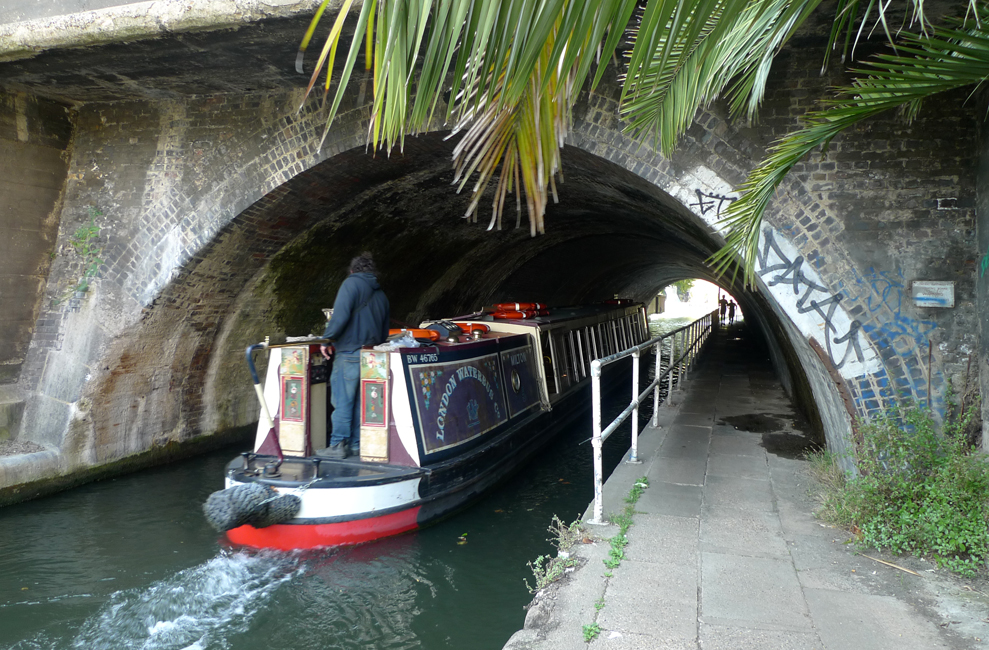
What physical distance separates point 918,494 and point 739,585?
1.44m

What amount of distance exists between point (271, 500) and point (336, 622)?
117 centimetres

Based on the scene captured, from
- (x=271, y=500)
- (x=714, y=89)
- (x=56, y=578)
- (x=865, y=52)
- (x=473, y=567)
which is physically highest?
(x=865, y=52)

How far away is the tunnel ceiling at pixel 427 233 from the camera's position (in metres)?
7.30

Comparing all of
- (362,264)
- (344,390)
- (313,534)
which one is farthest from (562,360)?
(313,534)

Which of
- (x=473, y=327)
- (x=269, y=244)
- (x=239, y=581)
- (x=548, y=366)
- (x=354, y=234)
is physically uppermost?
(x=354, y=234)

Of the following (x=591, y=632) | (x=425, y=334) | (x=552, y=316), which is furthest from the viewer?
(x=552, y=316)

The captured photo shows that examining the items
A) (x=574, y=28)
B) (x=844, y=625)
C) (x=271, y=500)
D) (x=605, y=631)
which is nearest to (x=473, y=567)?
(x=271, y=500)

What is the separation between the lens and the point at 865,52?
199 inches

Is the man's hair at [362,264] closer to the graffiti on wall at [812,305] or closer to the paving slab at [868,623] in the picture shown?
the graffiti on wall at [812,305]

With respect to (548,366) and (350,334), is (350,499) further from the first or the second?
(548,366)

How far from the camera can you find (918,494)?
3.84 m

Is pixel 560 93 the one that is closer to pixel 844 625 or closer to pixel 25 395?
pixel 844 625

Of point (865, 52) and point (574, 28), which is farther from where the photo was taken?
point (865, 52)

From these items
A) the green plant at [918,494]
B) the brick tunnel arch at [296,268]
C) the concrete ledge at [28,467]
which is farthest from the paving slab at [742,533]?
the concrete ledge at [28,467]
